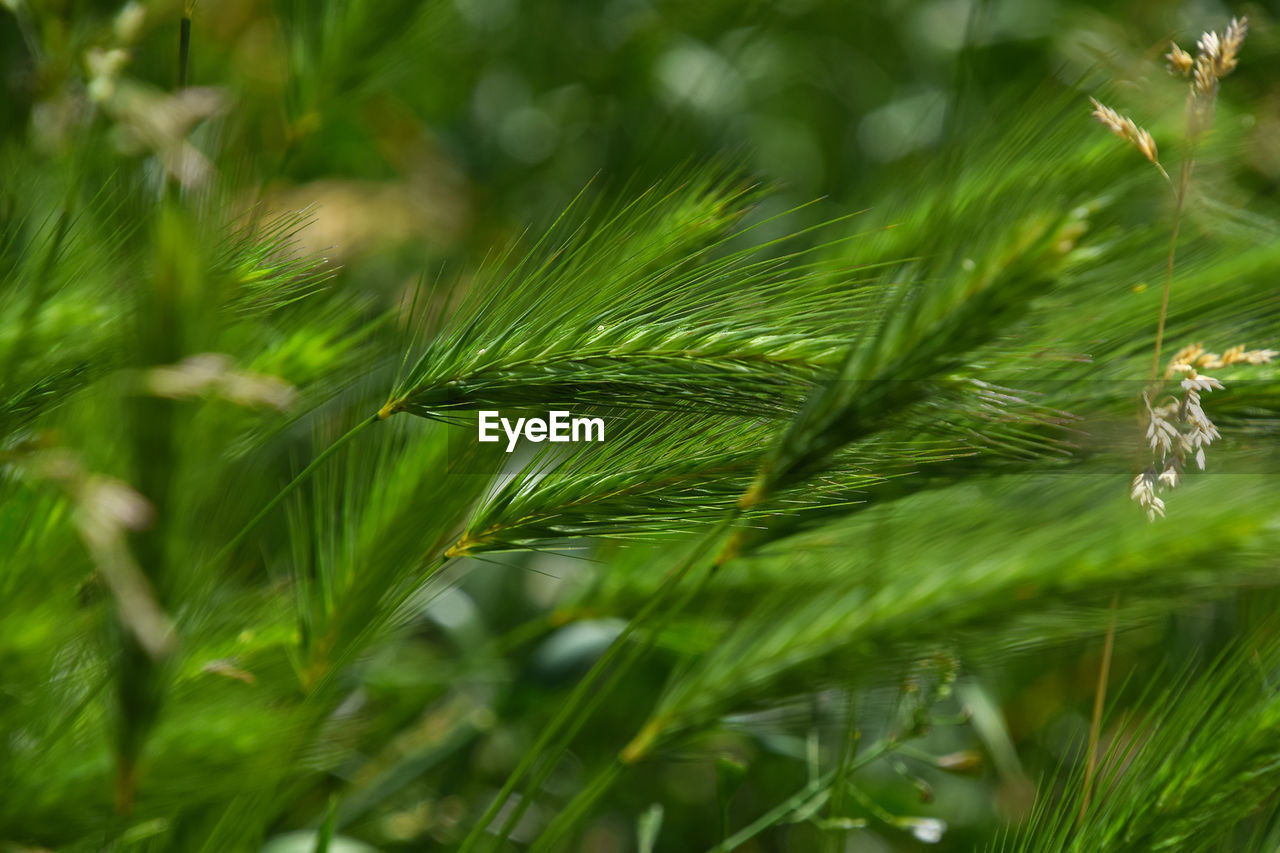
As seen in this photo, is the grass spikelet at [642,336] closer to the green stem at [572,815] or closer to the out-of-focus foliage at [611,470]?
the out-of-focus foliage at [611,470]

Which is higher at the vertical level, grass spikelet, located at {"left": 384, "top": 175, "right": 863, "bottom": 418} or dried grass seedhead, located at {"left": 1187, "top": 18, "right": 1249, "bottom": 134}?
dried grass seedhead, located at {"left": 1187, "top": 18, "right": 1249, "bottom": 134}

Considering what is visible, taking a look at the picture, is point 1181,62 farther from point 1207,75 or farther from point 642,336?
point 642,336

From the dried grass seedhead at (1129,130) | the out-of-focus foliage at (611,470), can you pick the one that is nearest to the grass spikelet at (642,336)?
the out-of-focus foliage at (611,470)

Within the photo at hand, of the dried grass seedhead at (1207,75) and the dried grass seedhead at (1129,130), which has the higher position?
the dried grass seedhead at (1207,75)

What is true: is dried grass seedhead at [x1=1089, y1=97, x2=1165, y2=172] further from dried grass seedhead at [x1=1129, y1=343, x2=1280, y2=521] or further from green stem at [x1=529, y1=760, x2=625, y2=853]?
green stem at [x1=529, y1=760, x2=625, y2=853]

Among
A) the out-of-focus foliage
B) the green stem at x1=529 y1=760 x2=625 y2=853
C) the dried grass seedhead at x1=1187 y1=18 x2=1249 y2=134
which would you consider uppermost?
the dried grass seedhead at x1=1187 y1=18 x2=1249 y2=134

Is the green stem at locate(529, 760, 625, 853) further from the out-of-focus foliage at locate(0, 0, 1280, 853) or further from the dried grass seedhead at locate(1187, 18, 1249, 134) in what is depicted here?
the dried grass seedhead at locate(1187, 18, 1249, 134)

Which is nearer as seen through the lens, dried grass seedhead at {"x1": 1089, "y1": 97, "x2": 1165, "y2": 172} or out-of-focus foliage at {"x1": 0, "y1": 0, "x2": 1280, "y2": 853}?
out-of-focus foliage at {"x1": 0, "y1": 0, "x2": 1280, "y2": 853}

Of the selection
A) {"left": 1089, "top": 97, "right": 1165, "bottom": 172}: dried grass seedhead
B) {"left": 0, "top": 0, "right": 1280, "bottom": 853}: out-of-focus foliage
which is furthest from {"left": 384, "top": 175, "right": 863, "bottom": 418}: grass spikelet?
{"left": 1089, "top": 97, "right": 1165, "bottom": 172}: dried grass seedhead

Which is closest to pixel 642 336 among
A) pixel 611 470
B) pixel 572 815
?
pixel 611 470

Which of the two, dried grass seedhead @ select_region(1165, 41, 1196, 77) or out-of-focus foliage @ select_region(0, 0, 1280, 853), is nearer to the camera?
out-of-focus foliage @ select_region(0, 0, 1280, 853)
